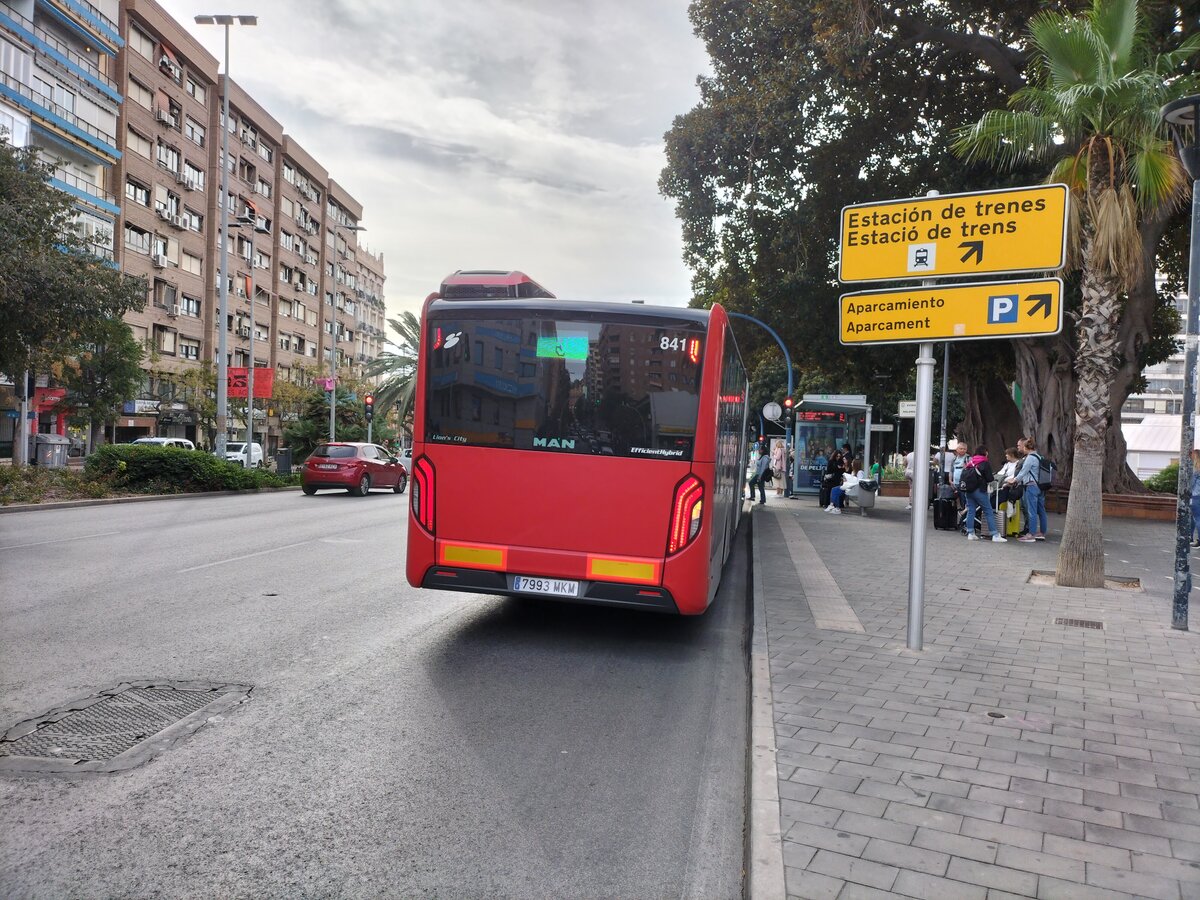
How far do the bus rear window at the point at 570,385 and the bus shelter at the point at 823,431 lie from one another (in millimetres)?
18890

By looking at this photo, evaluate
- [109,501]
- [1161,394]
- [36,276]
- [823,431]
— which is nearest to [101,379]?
[109,501]

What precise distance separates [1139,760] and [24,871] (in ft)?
16.0

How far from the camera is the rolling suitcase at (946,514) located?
60.2ft

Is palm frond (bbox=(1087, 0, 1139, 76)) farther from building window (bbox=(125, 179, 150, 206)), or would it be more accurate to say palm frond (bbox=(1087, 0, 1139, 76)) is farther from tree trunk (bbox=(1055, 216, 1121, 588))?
building window (bbox=(125, 179, 150, 206))

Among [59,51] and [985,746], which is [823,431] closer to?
[985,746]

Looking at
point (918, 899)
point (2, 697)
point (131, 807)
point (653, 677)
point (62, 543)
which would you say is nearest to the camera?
point (918, 899)

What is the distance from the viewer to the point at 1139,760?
4645 millimetres

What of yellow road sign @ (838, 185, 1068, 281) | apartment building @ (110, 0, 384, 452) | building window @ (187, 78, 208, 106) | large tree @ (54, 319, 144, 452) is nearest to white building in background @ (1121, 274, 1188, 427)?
apartment building @ (110, 0, 384, 452)

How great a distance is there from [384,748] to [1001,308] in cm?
522

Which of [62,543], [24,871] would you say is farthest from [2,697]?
[62,543]

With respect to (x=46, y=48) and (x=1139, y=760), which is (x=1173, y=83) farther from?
(x=46, y=48)

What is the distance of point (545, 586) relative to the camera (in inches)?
277

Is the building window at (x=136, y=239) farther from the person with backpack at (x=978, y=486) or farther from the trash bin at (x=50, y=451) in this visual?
the person with backpack at (x=978, y=486)

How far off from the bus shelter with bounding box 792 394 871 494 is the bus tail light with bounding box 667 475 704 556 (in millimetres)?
18899
